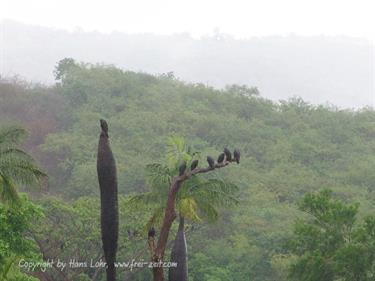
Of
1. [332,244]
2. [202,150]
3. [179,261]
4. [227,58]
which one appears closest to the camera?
[179,261]

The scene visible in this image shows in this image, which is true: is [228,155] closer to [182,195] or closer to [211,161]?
[211,161]

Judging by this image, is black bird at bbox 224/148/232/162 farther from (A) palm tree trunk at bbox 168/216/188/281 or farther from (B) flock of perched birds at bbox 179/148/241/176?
(A) palm tree trunk at bbox 168/216/188/281

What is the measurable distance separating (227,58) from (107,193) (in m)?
152

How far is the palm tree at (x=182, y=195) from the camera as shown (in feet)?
36.4

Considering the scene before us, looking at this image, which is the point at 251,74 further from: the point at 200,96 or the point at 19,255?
the point at 19,255

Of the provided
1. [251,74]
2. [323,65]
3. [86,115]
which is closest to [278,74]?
[251,74]

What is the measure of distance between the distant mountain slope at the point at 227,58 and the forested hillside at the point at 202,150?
243ft

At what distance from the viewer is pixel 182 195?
12.2 metres

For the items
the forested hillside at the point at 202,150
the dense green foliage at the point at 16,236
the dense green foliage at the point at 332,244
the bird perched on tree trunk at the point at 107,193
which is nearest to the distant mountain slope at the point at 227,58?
the forested hillside at the point at 202,150

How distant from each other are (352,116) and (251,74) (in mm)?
91104

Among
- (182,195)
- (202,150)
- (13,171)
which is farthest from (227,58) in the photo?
(182,195)

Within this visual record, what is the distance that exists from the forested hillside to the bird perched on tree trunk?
1654 cm

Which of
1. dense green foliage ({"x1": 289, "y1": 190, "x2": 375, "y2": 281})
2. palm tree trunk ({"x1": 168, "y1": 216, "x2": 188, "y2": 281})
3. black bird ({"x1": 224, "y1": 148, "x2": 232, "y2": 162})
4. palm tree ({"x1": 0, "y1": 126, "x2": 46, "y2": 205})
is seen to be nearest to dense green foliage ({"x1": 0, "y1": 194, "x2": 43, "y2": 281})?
palm tree ({"x1": 0, "y1": 126, "x2": 46, "y2": 205})

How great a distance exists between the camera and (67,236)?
28.5 meters
